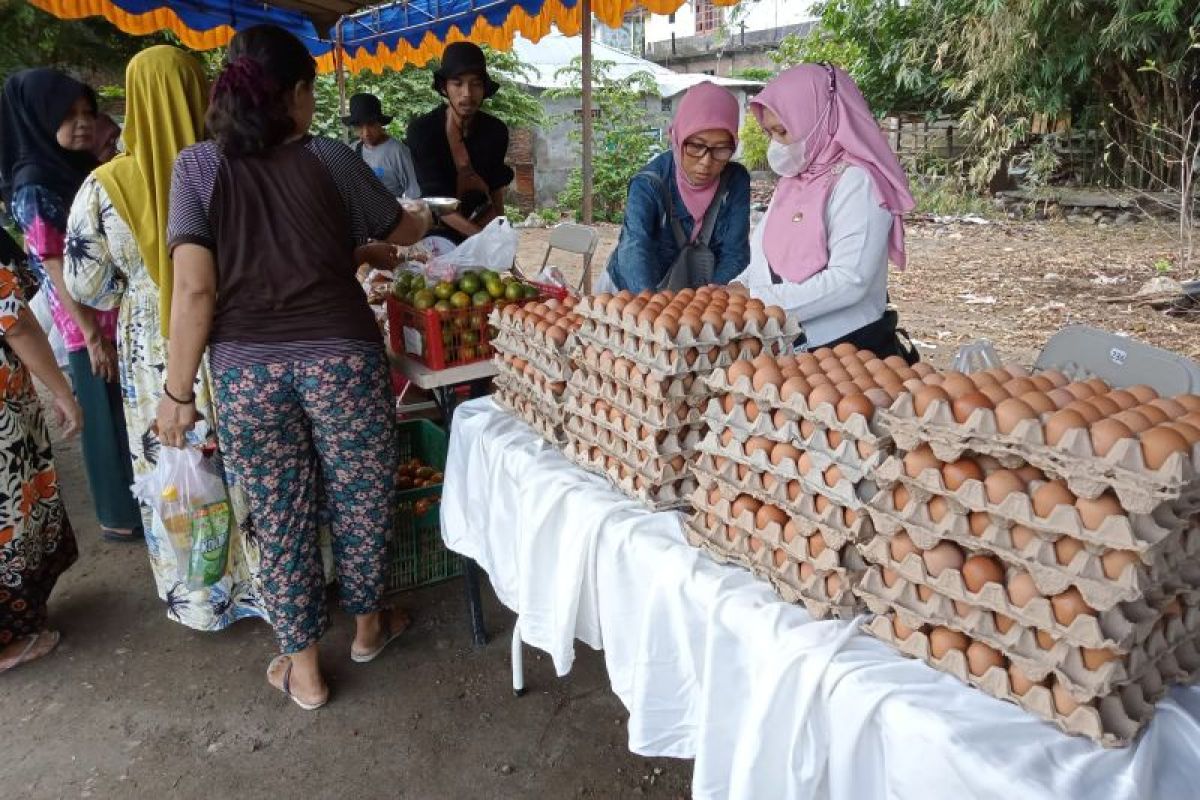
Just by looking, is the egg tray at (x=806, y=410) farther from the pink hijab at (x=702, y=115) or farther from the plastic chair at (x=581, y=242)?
the plastic chair at (x=581, y=242)

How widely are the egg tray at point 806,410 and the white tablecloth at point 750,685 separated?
34 centimetres

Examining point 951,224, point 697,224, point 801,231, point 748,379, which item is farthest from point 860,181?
point 951,224

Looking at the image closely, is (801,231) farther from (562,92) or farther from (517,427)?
(562,92)

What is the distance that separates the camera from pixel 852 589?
1.35 m

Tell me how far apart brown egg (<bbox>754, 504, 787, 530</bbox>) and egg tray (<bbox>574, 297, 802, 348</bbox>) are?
40 cm

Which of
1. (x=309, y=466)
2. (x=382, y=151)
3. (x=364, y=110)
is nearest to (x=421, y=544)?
(x=309, y=466)

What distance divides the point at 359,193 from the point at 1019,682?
212 cm

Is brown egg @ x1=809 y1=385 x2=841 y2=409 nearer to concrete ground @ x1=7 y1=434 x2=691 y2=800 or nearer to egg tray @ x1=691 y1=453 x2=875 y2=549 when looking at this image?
egg tray @ x1=691 y1=453 x2=875 y2=549

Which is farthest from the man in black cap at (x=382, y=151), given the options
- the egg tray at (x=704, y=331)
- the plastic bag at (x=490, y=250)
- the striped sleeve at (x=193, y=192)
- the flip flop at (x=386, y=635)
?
the egg tray at (x=704, y=331)

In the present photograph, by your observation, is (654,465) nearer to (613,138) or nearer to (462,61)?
(462,61)

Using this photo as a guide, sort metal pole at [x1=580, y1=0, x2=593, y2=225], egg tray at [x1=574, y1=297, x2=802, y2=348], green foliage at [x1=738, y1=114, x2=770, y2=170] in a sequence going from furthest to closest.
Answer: green foliage at [x1=738, y1=114, x2=770, y2=170], metal pole at [x1=580, y1=0, x2=593, y2=225], egg tray at [x1=574, y1=297, x2=802, y2=348]

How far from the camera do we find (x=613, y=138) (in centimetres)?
1712

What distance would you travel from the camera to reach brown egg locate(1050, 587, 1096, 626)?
1.07 m

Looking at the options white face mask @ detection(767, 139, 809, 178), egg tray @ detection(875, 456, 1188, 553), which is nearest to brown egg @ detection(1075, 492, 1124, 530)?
egg tray @ detection(875, 456, 1188, 553)
